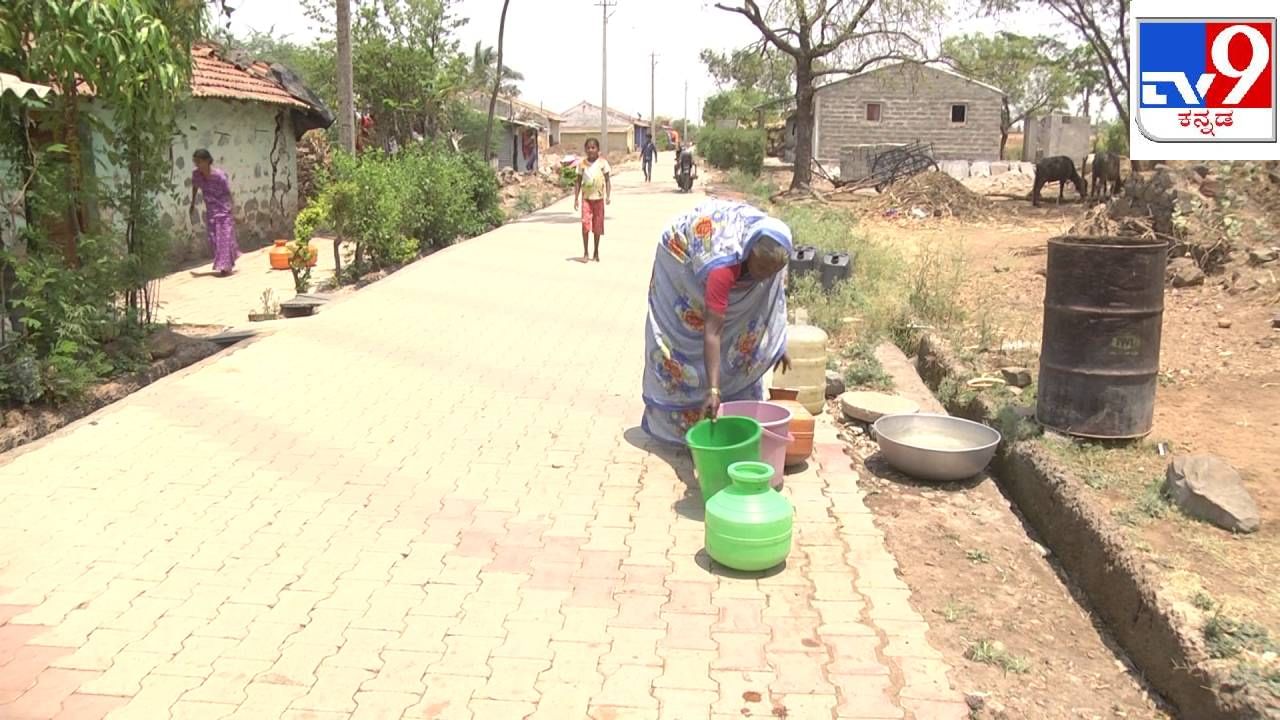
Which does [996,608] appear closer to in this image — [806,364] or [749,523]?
[749,523]

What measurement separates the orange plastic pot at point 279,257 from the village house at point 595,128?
54.9 meters

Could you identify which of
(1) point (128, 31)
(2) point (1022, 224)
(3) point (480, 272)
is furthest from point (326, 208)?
(2) point (1022, 224)

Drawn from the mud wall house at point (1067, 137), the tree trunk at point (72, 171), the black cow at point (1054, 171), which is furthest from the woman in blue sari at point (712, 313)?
the mud wall house at point (1067, 137)

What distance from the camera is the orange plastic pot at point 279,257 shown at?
12859mm

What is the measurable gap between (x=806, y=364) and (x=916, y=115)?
3426cm

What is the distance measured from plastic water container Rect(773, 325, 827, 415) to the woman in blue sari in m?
0.61

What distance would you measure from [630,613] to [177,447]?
3094 millimetres

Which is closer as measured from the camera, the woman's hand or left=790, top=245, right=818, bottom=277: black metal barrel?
the woman's hand

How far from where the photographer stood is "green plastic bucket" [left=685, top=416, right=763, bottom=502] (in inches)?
168

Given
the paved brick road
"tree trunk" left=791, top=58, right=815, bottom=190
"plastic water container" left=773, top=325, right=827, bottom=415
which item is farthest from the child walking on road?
"tree trunk" left=791, top=58, right=815, bottom=190

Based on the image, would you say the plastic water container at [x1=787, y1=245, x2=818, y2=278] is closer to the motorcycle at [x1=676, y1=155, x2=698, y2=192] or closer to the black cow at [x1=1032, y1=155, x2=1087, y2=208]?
the black cow at [x1=1032, y1=155, x2=1087, y2=208]

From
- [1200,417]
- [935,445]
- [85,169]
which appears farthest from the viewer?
[85,169]

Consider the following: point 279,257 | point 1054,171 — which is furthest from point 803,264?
point 1054,171

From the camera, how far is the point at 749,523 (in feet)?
12.6
